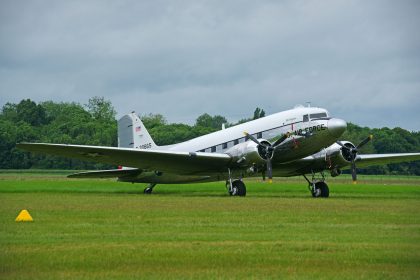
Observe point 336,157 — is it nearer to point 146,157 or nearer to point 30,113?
point 146,157

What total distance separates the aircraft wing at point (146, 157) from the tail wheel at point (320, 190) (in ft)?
11.7

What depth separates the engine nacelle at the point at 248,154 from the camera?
2967 centimetres

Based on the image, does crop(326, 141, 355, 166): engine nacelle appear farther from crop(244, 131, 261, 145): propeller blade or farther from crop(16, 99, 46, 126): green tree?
crop(16, 99, 46, 126): green tree

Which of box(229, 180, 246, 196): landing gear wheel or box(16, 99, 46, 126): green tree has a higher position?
box(16, 99, 46, 126): green tree

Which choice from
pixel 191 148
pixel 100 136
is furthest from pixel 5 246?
pixel 100 136

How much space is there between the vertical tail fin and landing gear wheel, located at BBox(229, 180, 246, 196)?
6.96 meters

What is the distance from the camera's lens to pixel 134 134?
121ft

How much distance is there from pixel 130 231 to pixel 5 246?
10.4ft

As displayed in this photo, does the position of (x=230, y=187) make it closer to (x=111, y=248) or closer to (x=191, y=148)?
(x=191, y=148)

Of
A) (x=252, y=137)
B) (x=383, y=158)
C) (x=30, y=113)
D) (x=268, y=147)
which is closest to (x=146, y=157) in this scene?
(x=252, y=137)

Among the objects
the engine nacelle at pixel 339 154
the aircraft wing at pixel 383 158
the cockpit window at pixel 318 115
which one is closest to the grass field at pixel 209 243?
the cockpit window at pixel 318 115

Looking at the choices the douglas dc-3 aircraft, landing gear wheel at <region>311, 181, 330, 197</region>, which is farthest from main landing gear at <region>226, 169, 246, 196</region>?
landing gear wheel at <region>311, 181, 330, 197</region>

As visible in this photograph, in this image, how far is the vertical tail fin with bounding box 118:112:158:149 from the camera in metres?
36.4

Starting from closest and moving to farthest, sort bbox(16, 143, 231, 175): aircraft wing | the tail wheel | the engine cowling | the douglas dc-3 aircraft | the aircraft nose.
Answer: the aircraft nose → bbox(16, 143, 231, 175): aircraft wing → the douglas dc-3 aircraft → the tail wheel → the engine cowling
